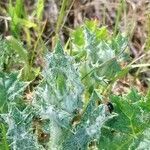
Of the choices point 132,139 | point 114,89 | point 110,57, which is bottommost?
point 114,89

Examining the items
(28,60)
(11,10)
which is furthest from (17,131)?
(11,10)

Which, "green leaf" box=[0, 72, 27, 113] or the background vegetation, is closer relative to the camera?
the background vegetation

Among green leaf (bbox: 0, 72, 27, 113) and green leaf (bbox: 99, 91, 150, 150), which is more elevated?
green leaf (bbox: 0, 72, 27, 113)

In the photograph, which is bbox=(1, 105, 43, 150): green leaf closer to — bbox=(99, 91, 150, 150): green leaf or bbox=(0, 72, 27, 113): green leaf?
bbox=(0, 72, 27, 113): green leaf

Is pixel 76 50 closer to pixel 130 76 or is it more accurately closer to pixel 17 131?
pixel 130 76

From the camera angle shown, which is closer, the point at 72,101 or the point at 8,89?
the point at 72,101

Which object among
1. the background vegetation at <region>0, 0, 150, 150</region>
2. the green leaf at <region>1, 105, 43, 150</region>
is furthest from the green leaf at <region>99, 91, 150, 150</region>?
the green leaf at <region>1, 105, 43, 150</region>

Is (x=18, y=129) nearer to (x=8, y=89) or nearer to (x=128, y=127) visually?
(x=8, y=89)

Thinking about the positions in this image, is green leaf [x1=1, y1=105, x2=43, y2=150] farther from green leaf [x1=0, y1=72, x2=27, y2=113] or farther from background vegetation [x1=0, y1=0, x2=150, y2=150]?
green leaf [x1=0, y1=72, x2=27, y2=113]

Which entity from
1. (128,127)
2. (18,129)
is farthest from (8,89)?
(128,127)

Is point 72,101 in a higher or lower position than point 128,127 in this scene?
higher

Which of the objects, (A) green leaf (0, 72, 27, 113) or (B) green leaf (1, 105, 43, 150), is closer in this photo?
(B) green leaf (1, 105, 43, 150)
